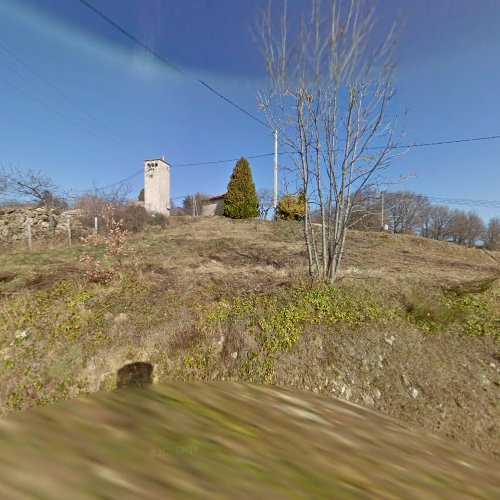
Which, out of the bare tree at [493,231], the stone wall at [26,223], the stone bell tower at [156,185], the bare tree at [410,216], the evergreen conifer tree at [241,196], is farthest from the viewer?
the bare tree at [493,231]

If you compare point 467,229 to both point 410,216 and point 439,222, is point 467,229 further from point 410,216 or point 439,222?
point 410,216

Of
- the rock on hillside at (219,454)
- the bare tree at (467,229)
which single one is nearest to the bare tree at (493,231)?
the bare tree at (467,229)

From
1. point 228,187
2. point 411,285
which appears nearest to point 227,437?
point 411,285

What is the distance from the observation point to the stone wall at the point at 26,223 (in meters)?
10.9

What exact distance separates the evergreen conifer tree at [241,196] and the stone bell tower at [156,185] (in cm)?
737

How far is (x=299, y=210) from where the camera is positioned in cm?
567

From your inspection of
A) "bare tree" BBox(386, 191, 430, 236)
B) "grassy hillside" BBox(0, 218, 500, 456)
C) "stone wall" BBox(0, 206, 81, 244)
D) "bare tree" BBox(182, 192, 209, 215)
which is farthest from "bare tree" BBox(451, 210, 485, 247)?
"stone wall" BBox(0, 206, 81, 244)

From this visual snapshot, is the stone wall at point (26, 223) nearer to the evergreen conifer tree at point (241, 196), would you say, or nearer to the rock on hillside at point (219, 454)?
the evergreen conifer tree at point (241, 196)

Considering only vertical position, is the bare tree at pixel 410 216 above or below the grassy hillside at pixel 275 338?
above

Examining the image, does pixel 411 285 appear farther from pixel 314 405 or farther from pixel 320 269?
pixel 314 405

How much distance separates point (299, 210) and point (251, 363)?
369cm

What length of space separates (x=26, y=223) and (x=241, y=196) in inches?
454

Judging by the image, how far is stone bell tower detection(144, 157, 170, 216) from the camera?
2220 cm

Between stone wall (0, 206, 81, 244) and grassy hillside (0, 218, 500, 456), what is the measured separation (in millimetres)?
7878
